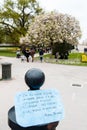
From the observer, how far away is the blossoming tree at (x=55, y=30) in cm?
3981

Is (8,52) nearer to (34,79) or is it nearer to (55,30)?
(55,30)

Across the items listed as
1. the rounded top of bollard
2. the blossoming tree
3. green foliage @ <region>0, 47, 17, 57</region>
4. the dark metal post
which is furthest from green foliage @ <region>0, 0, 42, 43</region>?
the rounded top of bollard

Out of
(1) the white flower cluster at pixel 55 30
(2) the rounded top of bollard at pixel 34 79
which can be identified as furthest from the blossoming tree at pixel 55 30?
(2) the rounded top of bollard at pixel 34 79

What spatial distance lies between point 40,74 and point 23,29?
62786 millimetres

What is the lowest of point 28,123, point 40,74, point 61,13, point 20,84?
point 20,84

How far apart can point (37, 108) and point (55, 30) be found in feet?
126

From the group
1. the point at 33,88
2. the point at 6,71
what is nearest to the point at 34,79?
the point at 33,88

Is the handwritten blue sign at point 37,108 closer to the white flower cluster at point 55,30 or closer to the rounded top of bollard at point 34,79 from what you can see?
the rounded top of bollard at point 34,79

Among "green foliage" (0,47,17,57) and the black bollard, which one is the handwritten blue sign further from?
"green foliage" (0,47,17,57)

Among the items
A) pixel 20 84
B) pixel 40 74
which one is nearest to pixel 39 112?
pixel 40 74

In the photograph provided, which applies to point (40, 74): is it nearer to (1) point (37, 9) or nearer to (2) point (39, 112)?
(2) point (39, 112)

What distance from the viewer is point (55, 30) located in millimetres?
40125

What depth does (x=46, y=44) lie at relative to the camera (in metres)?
39.8

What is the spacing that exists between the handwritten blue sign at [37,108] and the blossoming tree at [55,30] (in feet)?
122
